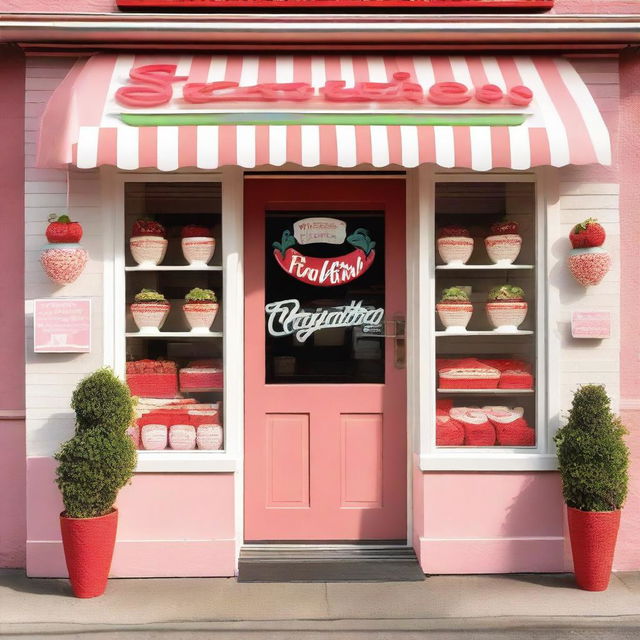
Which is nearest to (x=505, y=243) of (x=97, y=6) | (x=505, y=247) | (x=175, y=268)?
(x=505, y=247)

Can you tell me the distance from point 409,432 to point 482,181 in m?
1.82

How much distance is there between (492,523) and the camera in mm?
4984

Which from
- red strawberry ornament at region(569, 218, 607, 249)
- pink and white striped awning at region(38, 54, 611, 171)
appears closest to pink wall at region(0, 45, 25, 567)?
pink and white striped awning at region(38, 54, 611, 171)

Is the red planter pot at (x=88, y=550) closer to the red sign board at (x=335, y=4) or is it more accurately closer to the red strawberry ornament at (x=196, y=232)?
the red strawberry ornament at (x=196, y=232)

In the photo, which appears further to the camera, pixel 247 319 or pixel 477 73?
pixel 247 319

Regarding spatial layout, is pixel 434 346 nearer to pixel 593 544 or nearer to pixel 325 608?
pixel 593 544

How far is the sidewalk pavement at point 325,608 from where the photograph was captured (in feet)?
13.9

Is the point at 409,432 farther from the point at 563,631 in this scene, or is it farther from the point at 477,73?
the point at 477,73

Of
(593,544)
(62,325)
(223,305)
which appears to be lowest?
(593,544)

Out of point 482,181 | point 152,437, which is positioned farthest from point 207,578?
point 482,181

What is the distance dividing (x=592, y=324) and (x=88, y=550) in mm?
3480

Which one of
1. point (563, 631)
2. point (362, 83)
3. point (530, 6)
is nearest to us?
point (563, 631)

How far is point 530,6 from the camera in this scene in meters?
5.04

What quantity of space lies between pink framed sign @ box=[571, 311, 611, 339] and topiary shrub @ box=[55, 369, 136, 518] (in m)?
2.95
